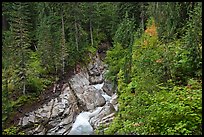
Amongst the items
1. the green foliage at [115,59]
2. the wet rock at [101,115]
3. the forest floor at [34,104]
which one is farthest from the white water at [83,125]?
the green foliage at [115,59]

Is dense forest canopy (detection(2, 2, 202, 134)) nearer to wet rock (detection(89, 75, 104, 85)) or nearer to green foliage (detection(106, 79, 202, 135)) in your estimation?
green foliage (detection(106, 79, 202, 135))

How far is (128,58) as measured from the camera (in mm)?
25000

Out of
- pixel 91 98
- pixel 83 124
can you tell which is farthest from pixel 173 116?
pixel 91 98

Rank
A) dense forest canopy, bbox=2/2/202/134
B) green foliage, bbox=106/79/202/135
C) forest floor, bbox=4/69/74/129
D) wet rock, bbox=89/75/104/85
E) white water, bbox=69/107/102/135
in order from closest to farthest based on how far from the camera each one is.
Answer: green foliage, bbox=106/79/202/135 → dense forest canopy, bbox=2/2/202/134 → white water, bbox=69/107/102/135 → forest floor, bbox=4/69/74/129 → wet rock, bbox=89/75/104/85

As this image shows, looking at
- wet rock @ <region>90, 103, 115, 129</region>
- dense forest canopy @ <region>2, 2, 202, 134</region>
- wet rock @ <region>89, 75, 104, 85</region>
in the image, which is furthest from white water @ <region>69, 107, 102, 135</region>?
wet rock @ <region>89, 75, 104, 85</region>

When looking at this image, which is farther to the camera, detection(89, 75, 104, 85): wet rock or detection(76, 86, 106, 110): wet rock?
detection(89, 75, 104, 85): wet rock

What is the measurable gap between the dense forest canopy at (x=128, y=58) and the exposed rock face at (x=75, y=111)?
1.52m

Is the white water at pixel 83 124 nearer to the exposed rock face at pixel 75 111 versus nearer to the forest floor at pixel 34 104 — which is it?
the exposed rock face at pixel 75 111

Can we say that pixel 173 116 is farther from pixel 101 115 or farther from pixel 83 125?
pixel 83 125

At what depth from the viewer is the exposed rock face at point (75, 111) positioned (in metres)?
22.1

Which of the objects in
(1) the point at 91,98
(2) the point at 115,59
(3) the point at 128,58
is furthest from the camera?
(2) the point at 115,59

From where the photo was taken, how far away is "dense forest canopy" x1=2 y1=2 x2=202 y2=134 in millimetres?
11344

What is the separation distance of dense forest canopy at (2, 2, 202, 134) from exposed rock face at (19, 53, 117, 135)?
1517 mm

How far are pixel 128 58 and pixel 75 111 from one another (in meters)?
6.56
